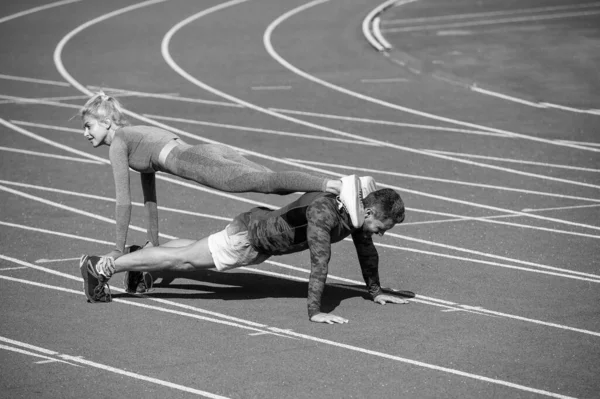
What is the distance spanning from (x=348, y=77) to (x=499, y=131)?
3976mm

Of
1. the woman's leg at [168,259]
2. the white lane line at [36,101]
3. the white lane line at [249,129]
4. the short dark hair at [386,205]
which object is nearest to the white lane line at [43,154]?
the white lane line at [249,129]

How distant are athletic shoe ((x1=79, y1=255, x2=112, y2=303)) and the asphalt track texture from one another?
106 millimetres

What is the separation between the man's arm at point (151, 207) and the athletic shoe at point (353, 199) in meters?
2.09

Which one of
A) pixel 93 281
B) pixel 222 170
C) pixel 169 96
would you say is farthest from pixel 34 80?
Result: pixel 93 281

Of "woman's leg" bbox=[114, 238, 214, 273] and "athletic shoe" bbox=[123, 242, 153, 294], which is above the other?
"woman's leg" bbox=[114, 238, 214, 273]

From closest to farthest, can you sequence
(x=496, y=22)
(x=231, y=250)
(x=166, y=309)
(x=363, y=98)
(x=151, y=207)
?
(x=231, y=250), (x=166, y=309), (x=151, y=207), (x=363, y=98), (x=496, y=22)

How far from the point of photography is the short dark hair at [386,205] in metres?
7.55

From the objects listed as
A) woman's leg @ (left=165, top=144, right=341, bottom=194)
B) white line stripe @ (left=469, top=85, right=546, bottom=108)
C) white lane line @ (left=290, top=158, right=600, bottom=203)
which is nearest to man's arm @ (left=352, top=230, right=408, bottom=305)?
woman's leg @ (left=165, top=144, right=341, bottom=194)

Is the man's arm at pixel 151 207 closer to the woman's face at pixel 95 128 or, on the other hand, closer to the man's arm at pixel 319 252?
the woman's face at pixel 95 128

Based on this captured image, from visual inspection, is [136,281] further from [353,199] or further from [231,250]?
[353,199]

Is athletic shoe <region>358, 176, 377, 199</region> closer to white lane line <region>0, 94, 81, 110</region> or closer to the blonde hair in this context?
the blonde hair

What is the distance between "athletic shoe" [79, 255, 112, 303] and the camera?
8078 mm

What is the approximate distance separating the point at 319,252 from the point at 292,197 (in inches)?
177

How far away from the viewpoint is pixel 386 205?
24.8 ft
